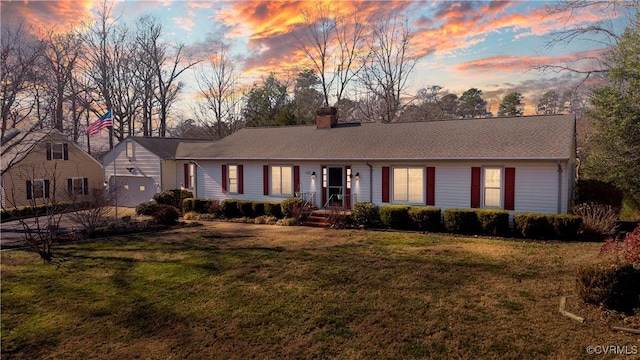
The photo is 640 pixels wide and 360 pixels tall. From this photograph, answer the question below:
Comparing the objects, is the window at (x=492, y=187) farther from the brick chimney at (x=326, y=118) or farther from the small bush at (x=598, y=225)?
the brick chimney at (x=326, y=118)

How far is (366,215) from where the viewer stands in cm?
1582

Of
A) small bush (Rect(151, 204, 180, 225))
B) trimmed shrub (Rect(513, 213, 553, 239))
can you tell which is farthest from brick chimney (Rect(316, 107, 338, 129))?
trimmed shrub (Rect(513, 213, 553, 239))

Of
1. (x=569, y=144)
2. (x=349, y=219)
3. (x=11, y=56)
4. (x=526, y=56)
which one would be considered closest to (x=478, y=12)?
(x=526, y=56)

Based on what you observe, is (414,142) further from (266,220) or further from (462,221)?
(266,220)

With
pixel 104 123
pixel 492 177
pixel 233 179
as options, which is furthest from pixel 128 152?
pixel 492 177

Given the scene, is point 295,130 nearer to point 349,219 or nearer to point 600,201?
point 349,219

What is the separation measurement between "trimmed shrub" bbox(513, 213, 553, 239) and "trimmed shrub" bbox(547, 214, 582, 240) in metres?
0.16

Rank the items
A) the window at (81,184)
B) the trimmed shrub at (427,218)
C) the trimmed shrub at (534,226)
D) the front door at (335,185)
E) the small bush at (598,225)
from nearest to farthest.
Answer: the small bush at (598,225)
the trimmed shrub at (534,226)
the trimmed shrub at (427,218)
the front door at (335,185)
the window at (81,184)

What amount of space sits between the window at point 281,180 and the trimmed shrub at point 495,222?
9318 mm

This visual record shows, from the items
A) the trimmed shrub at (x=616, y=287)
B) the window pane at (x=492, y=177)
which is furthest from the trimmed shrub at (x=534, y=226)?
the trimmed shrub at (x=616, y=287)

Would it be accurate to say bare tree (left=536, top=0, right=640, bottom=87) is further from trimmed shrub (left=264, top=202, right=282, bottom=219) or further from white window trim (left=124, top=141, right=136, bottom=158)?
white window trim (left=124, top=141, right=136, bottom=158)

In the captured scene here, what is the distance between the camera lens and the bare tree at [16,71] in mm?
14641

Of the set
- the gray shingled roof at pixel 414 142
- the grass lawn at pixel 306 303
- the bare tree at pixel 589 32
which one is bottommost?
the grass lawn at pixel 306 303

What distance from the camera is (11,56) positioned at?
49.1ft
